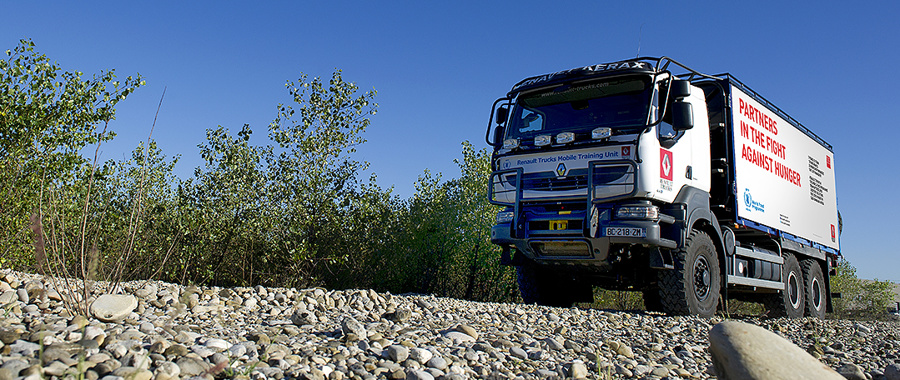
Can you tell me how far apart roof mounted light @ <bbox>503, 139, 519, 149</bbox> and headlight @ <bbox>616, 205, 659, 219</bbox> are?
5.69 feet

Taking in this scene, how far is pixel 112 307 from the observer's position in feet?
17.7

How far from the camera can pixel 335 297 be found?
284 inches

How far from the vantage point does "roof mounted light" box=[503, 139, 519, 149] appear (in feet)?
28.1

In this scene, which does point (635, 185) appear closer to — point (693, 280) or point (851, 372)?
point (693, 280)

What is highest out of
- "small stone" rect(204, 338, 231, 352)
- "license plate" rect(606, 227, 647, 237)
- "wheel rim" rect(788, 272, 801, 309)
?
"license plate" rect(606, 227, 647, 237)

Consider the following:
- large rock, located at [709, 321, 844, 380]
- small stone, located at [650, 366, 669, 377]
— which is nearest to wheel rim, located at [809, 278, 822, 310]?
small stone, located at [650, 366, 669, 377]

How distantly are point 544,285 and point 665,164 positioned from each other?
294 cm

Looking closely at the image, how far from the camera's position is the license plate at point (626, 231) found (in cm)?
750

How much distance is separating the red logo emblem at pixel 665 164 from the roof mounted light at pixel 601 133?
0.72 metres

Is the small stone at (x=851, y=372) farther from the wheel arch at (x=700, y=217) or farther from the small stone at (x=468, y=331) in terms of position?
the wheel arch at (x=700, y=217)

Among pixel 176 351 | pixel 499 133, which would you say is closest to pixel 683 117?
pixel 499 133

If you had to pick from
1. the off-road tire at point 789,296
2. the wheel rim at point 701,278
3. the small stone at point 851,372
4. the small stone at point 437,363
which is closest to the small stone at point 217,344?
the small stone at point 437,363

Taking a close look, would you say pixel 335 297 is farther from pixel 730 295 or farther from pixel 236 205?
pixel 730 295

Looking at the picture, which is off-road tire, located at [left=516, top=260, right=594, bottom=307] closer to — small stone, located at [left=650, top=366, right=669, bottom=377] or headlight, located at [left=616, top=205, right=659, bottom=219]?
headlight, located at [left=616, top=205, right=659, bottom=219]
